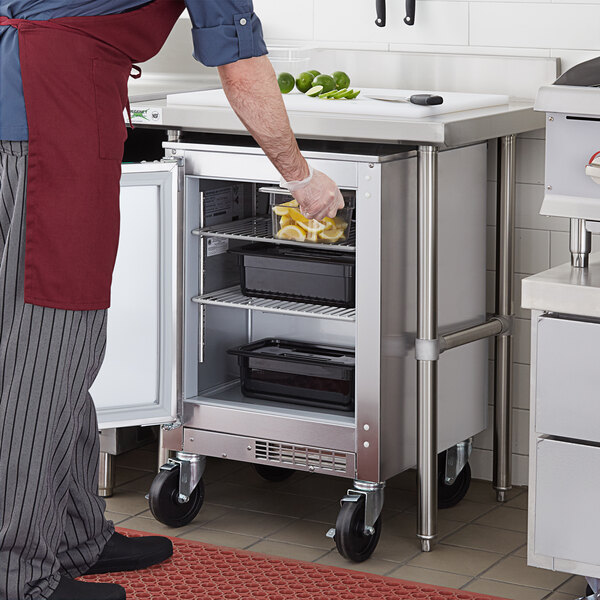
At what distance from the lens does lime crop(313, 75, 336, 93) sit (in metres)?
3.29

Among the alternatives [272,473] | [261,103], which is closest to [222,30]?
[261,103]

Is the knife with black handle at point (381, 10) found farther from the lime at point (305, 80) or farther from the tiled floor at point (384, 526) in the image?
the tiled floor at point (384, 526)

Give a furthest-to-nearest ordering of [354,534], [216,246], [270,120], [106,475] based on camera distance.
A: [106,475]
[216,246]
[354,534]
[270,120]

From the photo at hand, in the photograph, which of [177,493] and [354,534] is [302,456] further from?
[177,493]

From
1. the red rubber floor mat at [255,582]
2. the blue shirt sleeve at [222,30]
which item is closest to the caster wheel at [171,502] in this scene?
the red rubber floor mat at [255,582]

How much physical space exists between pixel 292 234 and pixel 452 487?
34.1 inches

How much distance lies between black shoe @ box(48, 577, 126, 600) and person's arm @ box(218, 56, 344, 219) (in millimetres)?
876

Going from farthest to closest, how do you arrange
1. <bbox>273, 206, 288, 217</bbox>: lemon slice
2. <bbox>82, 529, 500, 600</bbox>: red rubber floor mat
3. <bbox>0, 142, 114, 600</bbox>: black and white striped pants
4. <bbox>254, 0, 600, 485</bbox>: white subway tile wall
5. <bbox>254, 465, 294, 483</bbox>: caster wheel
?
<bbox>254, 465, 294, 483</bbox>: caster wheel → <bbox>254, 0, 600, 485</bbox>: white subway tile wall → <bbox>273, 206, 288, 217</bbox>: lemon slice → <bbox>82, 529, 500, 600</bbox>: red rubber floor mat → <bbox>0, 142, 114, 600</bbox>: black and white striped pants

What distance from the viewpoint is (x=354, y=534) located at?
9.88 feet

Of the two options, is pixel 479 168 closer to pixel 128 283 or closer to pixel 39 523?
pixel 128 283

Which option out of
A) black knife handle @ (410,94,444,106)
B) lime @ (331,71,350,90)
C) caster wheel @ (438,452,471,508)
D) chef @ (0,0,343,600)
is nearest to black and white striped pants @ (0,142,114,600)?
chef @ (0,0,343,600)

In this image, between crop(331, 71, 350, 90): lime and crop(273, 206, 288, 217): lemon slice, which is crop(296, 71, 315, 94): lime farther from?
crop(273, 206, 288, 217): lemon slice

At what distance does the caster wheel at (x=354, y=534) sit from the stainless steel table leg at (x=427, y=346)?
14cm

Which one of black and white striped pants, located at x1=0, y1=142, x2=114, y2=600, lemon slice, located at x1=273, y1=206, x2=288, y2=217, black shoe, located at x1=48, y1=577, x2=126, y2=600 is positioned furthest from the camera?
lemon slice, located at x1=273, y1=206, x2=288, y2=217
